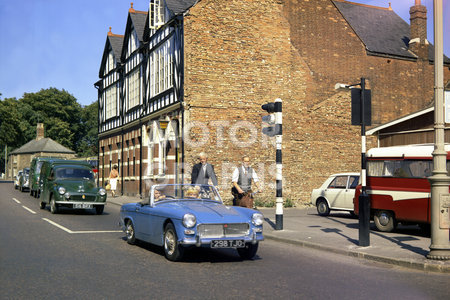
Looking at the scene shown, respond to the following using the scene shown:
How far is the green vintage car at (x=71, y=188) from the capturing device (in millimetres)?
17359

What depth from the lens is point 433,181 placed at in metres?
8.63

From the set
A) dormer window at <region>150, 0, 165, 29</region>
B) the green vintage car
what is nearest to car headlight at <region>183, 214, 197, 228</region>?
the green vintage car

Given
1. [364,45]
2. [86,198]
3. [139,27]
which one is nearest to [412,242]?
[86,198]

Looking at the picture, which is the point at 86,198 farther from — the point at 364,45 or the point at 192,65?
the point at 364,45

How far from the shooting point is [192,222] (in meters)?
8.10

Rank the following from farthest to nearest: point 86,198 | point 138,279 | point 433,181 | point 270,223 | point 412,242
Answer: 1. point 86,198
2. point 270,223
3. point 412,242
4. point 433,181
5. point 138,279

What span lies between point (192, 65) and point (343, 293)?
1711 cm

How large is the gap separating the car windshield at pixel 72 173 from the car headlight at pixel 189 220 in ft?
38.5

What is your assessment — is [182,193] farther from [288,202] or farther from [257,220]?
[288,202]

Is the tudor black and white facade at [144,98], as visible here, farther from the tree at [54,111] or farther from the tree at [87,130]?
the tree at [87,130]

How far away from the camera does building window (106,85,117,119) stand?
35.6 m

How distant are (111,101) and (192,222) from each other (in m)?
29.9

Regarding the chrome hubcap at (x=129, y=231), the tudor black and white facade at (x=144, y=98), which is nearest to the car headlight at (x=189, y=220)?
the chrome hubcap at (x=129, y=231)

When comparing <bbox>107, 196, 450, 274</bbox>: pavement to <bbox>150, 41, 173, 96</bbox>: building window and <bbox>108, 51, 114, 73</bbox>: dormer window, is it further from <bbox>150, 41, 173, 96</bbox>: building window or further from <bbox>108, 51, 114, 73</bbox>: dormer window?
<bbox>108, 51, 114, 73</bbox>: dormer window
